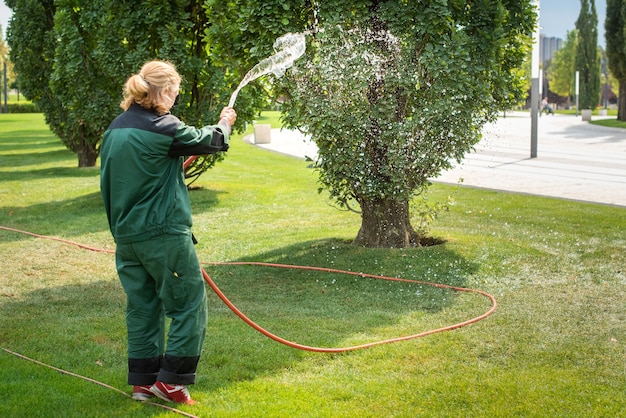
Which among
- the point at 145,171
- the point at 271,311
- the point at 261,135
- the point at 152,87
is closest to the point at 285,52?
the point at 271,311

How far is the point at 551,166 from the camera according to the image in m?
19.4

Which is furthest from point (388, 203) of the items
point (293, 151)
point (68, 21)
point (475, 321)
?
point (293, 151)

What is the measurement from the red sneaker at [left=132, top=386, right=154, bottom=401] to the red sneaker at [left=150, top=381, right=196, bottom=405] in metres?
0.07

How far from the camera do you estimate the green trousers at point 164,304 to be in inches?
173

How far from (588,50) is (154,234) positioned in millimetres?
53035

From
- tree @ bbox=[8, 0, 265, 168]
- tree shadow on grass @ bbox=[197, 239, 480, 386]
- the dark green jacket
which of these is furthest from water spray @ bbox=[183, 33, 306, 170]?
the dark green jacket

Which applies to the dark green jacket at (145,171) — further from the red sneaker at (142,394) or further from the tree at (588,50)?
the tree at (588,50)

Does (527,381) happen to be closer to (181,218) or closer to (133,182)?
(181,218)

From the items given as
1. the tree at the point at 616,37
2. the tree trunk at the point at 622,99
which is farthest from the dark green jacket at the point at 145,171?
the tree trunk at the point at 622,99

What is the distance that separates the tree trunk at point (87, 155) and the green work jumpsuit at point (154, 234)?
16751 millimetres

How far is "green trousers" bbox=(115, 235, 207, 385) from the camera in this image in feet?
14.4

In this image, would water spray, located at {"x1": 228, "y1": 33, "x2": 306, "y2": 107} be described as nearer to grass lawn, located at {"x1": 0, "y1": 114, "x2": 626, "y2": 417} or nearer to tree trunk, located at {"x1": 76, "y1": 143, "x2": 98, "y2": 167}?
grass lawn, located at {"x1": 0, "y1": 114, "x2": 626, "y2": 417}

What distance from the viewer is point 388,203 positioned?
8.93 m

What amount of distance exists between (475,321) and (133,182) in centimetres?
321
